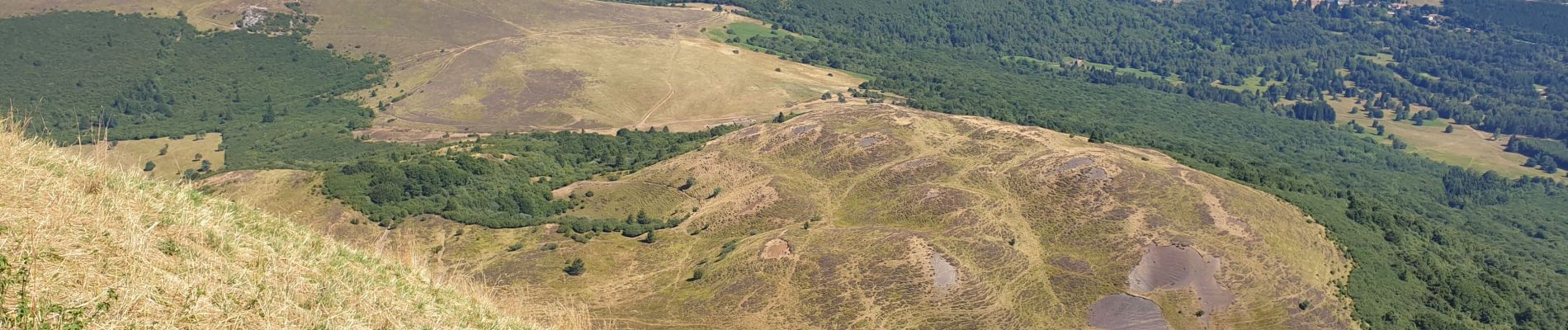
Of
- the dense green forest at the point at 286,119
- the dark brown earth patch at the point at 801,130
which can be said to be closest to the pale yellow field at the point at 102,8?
the dense green forest at the point at 286,119

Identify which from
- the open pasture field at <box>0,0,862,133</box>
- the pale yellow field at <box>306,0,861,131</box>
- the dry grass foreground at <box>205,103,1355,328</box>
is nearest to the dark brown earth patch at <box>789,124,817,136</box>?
the dry grass foreground at <box>205,103,1355,328</box>

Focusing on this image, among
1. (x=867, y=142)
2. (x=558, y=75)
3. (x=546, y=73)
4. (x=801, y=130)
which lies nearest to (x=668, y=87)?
(x=558, y=75)

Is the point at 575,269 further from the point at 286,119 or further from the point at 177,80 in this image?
the point at 177,80

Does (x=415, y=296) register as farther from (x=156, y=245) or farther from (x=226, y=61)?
(x=226, y=61)

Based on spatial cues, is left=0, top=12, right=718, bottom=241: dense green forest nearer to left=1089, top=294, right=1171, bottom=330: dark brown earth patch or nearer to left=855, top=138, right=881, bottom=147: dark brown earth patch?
left=855, top=138, right=881, bottom=147: dark brown earth patch

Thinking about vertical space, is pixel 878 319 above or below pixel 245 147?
above

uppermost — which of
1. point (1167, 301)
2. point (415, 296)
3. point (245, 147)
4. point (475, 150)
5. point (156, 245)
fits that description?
→ point (156, 245)

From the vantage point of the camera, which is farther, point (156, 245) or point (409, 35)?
point (409, 35)

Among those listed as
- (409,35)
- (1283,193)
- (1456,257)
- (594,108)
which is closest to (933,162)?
(1283,193)
